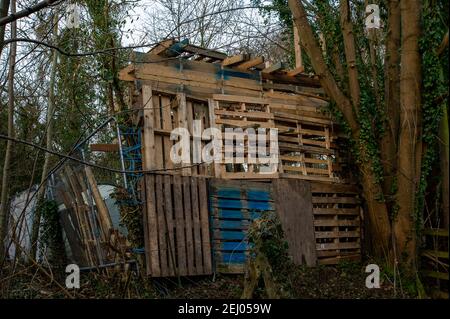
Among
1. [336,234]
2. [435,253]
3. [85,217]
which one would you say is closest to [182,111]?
[85,217]

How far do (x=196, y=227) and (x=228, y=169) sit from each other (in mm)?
1890

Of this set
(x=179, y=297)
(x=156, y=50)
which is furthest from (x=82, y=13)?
(x=179, y=297)

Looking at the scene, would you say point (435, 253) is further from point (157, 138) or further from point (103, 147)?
point (103, 147)

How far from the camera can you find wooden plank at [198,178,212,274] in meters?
9.62

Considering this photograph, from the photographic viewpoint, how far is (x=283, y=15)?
556 inches

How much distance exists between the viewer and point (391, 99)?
410 inches

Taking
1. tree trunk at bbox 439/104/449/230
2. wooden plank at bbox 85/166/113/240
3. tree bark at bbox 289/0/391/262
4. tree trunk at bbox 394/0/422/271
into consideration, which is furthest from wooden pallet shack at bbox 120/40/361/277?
tree trunk at bbox 439/104/449/230

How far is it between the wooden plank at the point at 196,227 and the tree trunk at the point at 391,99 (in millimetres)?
3603

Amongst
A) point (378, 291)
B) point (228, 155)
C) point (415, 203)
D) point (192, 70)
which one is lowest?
point (378, 291)

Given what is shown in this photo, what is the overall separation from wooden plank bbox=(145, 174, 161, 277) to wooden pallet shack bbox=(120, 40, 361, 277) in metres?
0.02

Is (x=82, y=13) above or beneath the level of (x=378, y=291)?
above

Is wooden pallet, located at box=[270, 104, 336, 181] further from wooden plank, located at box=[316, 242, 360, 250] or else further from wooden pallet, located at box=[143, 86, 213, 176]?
wooden pallet, located at box=[143, 86, 213, 176]
